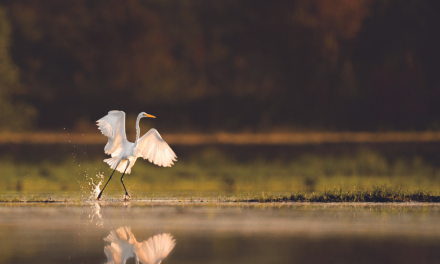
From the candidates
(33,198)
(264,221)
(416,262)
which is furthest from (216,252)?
(33,198)

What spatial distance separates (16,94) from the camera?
1407 inches

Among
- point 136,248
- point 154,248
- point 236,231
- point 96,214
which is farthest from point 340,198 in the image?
point 136,248

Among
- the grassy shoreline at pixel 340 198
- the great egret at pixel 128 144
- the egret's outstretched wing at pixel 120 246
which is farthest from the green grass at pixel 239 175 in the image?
the egret's outstretched wing at pixel 120 246

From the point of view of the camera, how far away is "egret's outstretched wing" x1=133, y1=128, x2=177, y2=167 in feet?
56.2

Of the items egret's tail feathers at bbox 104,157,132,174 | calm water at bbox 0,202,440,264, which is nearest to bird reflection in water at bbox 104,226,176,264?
calm water at bbox 0,202,440,264

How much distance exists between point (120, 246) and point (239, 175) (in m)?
13.8

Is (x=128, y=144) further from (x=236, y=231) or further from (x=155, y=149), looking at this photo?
(x=236, y=231)

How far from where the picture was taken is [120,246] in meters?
10.4

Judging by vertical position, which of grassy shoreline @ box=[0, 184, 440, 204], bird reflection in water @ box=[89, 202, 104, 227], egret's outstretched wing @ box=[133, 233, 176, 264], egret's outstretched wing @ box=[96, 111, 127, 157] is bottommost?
Result: egret's outstretched wing @ box=[133, 233, 176, 264]

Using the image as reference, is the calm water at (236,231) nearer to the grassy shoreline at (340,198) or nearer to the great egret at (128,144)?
the grassy shoreline at (340,198)

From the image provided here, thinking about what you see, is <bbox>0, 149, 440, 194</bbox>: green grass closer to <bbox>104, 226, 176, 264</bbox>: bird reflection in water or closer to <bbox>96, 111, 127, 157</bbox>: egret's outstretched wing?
<bbox>96, 111, 127, 157</bbox>: egret's outstretched wing

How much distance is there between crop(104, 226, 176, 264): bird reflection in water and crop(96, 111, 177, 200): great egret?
5.49 m

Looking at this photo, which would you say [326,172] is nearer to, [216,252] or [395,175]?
[395,175]

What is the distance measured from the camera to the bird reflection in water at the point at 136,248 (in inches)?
373
